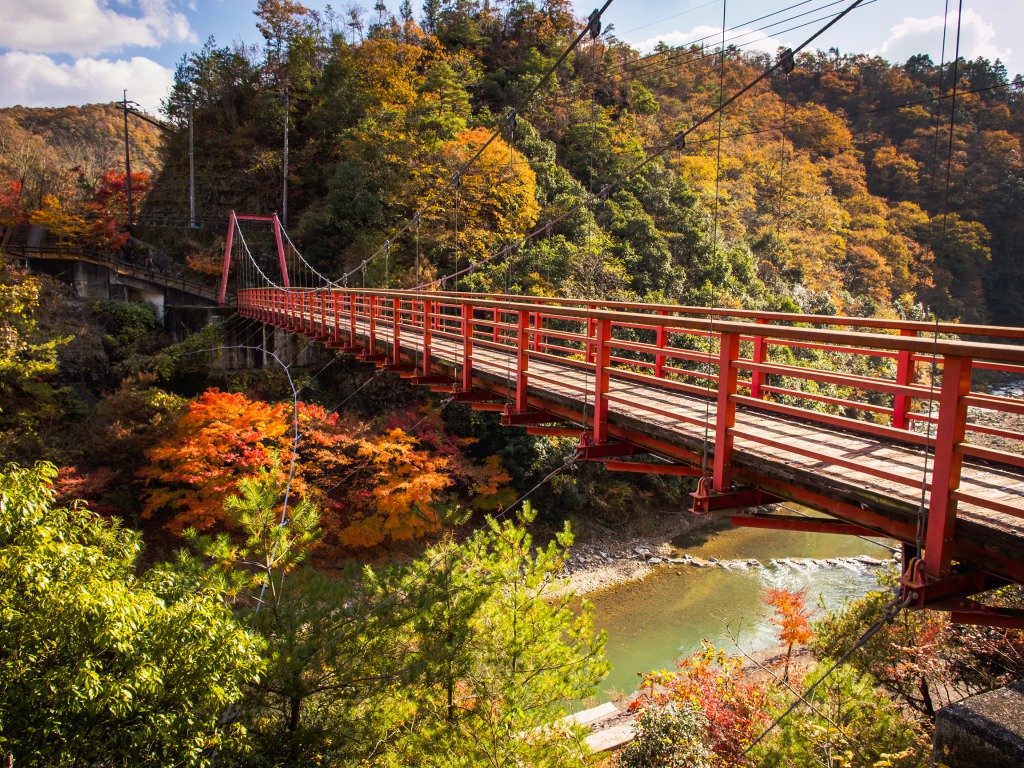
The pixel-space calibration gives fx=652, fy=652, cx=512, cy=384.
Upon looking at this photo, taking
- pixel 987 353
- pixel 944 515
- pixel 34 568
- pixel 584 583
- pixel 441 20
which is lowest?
pixel 584 583

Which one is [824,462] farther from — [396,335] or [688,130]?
[396,335]

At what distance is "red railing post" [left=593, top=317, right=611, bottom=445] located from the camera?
3.63 meters

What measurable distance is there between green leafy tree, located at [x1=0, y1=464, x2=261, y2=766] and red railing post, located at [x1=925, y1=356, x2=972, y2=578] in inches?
143

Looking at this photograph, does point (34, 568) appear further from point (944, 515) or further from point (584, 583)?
point (584, 583)

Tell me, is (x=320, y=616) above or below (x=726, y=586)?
above

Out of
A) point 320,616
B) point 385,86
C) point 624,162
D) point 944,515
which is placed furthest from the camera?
point 385,86

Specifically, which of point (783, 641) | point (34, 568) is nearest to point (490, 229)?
point (783, 641)

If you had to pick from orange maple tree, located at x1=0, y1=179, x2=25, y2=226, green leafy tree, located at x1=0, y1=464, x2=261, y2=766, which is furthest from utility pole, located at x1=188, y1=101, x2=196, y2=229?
green leafy tree, located at x1=0, y1=464, x2=261, y2=766

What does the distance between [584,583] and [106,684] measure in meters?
8.16

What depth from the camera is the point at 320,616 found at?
16.8 feet

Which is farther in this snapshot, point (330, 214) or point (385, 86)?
point (385, 86)

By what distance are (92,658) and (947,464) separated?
3.93m

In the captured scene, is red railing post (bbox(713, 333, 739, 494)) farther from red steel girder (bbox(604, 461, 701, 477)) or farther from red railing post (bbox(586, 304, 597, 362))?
red railing post (bbox(586, 304, 597, 362))

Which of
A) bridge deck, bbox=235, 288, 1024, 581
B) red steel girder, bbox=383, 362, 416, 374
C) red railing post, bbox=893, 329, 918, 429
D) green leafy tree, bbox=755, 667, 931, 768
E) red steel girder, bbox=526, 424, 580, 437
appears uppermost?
red railing post, bbox=893, 329, 918, 429
